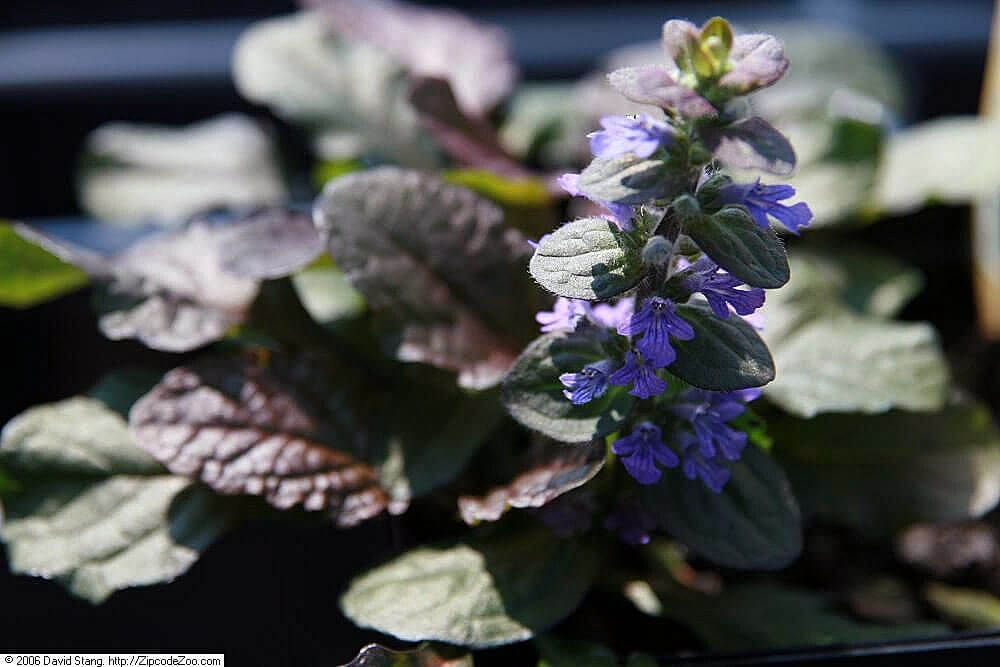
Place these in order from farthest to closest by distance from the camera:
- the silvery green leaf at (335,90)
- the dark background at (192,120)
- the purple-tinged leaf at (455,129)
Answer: the silvery green leaf at (335,90) < the purple-tinged leaf at (455,129) < the dark background at (192,120)

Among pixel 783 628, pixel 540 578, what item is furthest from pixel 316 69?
pixel 783 628

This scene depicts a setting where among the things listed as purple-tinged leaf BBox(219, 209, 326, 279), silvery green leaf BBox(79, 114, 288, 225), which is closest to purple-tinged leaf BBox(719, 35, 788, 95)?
purple-tinged leaf BBox(219, 209, 326, 279)

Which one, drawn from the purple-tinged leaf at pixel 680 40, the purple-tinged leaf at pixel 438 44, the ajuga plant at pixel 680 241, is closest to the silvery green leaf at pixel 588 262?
the ajuga plant at pixel 680 241

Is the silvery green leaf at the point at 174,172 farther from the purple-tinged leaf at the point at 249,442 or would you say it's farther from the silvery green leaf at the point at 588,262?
the silvery green leaf at the point at 588,262

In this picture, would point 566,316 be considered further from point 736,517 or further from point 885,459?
point 885,459

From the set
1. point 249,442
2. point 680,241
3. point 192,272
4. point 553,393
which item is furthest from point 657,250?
point 192,272

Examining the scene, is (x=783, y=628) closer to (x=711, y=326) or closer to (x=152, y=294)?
(x=711, y=326)
